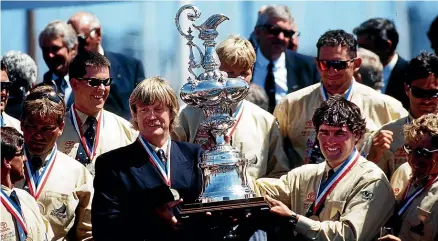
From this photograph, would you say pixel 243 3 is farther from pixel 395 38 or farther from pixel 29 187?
pixel 29 187

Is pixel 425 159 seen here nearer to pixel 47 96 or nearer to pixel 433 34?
pixel 47 96

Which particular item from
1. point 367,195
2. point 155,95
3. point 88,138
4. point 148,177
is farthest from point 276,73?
point 148,177

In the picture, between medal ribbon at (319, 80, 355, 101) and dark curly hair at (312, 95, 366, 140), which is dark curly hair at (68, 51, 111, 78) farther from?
dark curly hair at (312, 95, 366, 140)

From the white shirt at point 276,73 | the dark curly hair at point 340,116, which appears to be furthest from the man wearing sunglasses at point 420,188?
the white shirt at point 276,73

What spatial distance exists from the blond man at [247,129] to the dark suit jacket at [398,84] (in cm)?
172

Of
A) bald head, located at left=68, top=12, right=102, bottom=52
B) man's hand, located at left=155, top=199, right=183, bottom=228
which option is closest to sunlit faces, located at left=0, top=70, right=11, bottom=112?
bald head, located at left=68, top=12, right=102, bottom=52

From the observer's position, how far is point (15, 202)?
8.57 m

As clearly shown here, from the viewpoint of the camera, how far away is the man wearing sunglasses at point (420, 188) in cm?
858

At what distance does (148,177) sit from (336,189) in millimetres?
1197

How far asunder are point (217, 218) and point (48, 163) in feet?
6.57

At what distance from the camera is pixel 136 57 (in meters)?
11.7

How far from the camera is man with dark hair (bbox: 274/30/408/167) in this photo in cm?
987

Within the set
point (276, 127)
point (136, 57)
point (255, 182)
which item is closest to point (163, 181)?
point (255, 182)

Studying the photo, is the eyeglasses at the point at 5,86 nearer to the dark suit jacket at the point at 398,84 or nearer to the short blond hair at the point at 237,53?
the short blond hair at the point at 237,53
